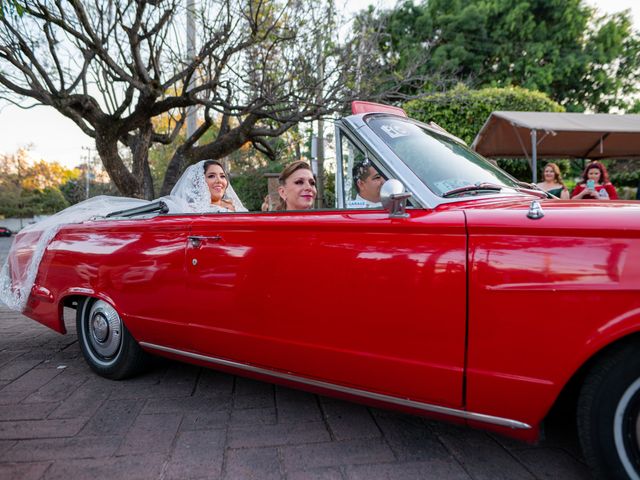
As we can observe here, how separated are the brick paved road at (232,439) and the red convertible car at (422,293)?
299 millimetres

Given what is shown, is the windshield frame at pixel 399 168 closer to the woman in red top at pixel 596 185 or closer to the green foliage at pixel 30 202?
the woman in red top at pixel 596 185

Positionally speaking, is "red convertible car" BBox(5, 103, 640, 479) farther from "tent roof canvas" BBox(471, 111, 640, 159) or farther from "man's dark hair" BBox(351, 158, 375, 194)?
"tent roof canvas" BBox(471, 111, 640, 159)

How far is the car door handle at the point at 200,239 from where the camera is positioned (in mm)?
2504

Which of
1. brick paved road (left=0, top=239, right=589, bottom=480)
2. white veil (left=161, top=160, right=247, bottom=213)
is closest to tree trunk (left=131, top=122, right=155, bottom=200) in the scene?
white veil (left=161, top=160, right=247, bottom=213)

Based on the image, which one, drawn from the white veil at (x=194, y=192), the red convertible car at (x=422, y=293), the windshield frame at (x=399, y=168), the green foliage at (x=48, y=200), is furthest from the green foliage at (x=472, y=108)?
the green foliage at (x=48, y=200)

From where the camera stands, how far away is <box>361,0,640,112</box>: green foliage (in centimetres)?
2197

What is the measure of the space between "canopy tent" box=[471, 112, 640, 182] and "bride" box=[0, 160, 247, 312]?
213 inches

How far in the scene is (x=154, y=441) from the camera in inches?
90.4

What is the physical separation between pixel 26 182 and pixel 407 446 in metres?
61.0

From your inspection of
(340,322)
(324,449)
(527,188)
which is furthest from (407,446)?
(527,188)

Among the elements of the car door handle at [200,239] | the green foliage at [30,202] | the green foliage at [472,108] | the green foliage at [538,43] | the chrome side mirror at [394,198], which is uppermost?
the green foliage at [538,43]

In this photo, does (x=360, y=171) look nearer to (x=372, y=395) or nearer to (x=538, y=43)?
(x=372, y=395)

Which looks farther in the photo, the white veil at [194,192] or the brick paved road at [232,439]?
the white veil at [194,192]

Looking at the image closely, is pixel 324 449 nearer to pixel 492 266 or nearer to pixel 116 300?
pixel 492 266
